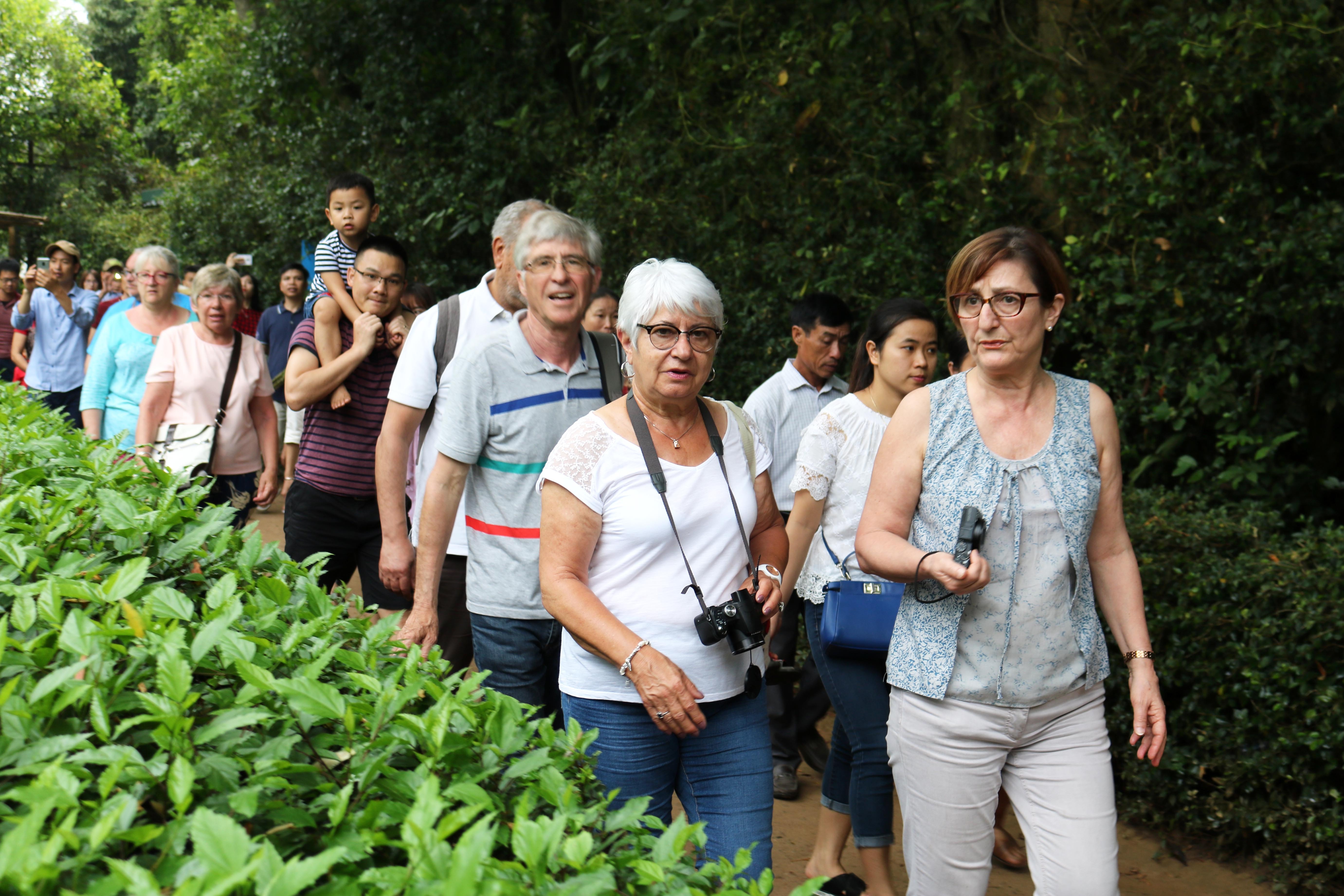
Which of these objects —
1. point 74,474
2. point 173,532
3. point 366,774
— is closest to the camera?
point 366,774

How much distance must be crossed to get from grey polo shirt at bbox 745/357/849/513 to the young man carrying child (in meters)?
1.82

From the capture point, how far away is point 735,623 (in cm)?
285

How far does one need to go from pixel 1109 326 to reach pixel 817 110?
2.98m

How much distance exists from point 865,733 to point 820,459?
93cm

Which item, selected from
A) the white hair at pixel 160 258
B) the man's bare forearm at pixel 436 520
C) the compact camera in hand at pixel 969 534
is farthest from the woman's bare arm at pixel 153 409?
the compact camera in hand at pixel 969 534

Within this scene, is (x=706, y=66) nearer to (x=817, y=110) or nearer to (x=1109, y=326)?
(x=817, y=110)

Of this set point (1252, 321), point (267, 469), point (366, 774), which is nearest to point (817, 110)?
point (1252, 321)

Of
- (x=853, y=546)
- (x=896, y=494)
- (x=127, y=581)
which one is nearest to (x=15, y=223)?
(x=853, y=546)

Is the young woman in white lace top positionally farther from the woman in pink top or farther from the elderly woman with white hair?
the woman in pink top

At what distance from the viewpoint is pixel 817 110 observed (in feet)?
26.1

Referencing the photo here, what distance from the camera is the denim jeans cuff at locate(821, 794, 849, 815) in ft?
13.7

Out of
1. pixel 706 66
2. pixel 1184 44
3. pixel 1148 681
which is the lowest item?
pixel 1148 681

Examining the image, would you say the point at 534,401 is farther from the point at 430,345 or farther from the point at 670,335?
the point at 670,335

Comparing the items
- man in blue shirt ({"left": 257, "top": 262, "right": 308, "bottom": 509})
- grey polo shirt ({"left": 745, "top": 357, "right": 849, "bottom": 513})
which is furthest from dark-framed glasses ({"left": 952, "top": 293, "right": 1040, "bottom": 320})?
man in blue shirt ({"left": 257, "top": 262, "right": 308, "bottom": 509})
